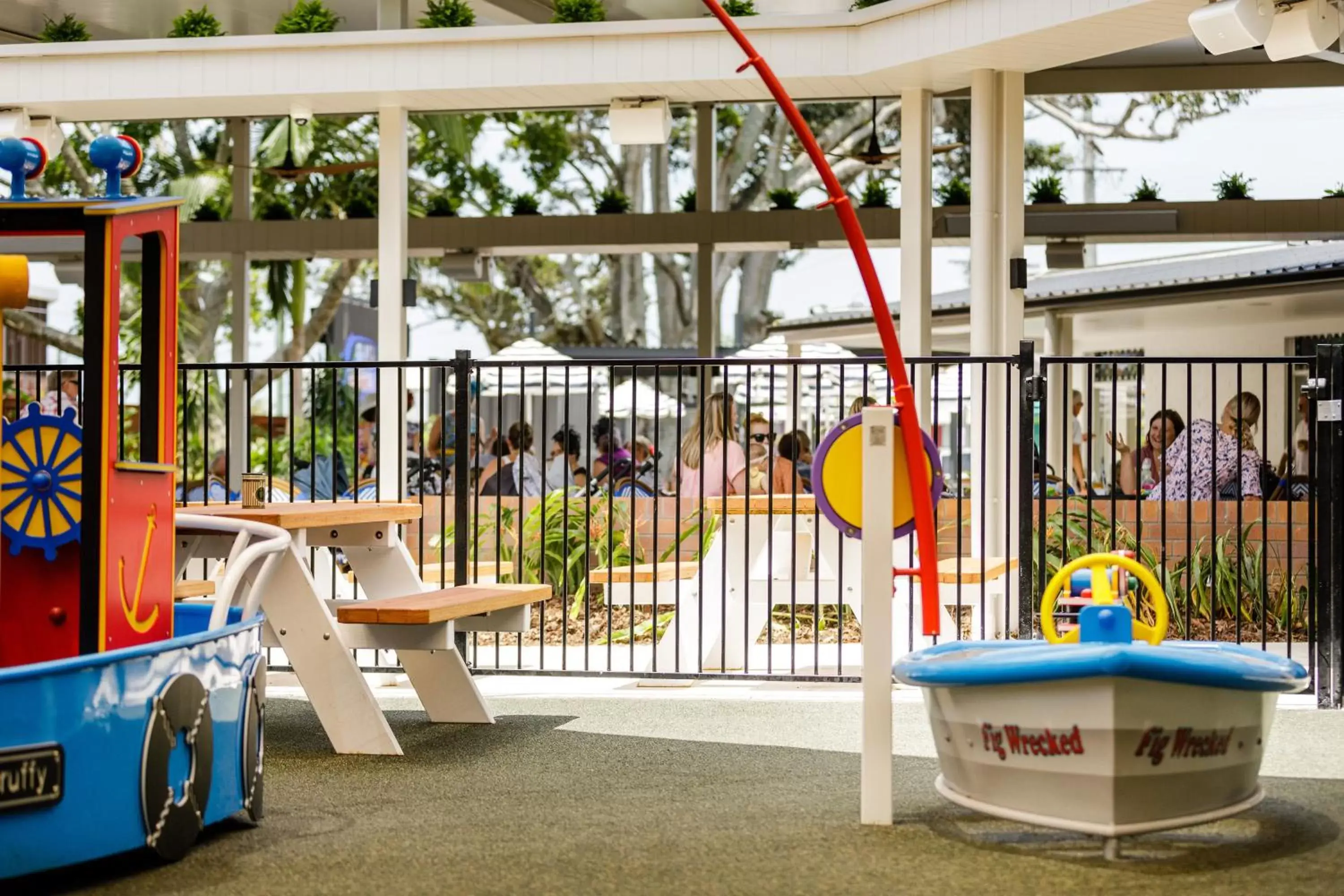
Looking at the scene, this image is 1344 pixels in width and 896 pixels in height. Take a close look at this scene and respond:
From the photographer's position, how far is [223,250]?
13930 millimetres

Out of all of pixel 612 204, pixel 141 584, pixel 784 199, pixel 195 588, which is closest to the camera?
pixel 141 584

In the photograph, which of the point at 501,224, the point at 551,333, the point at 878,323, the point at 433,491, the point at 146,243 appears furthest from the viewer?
the point at 551,333

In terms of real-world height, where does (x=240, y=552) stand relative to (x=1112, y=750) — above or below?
above

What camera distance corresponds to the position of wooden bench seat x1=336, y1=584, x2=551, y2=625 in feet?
17.0

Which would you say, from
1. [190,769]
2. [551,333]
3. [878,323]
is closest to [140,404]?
[190,769]

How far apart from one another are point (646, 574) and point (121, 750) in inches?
183

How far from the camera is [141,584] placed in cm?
399

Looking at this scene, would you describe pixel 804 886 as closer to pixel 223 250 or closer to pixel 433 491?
pixel 433 491

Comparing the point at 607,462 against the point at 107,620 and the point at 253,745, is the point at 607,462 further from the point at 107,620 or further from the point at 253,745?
the point at 107,620

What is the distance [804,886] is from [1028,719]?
0.67 metres

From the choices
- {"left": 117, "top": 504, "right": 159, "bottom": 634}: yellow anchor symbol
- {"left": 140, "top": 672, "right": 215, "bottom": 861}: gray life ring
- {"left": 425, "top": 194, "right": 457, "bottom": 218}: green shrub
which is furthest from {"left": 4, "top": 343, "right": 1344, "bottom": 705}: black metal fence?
{"left": 425, "top": 194, "right": 457, "bottom": 218}: green shrub

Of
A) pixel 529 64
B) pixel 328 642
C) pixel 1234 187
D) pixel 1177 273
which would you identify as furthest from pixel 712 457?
pixel 1177 273

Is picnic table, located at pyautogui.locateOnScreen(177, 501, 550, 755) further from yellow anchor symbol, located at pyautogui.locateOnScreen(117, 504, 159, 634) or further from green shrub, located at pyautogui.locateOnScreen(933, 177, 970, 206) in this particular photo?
green shrub, located at pyautogui.locateOnScreen(933, 177, 970, 206)

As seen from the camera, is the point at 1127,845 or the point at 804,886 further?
the point at 1127,845
